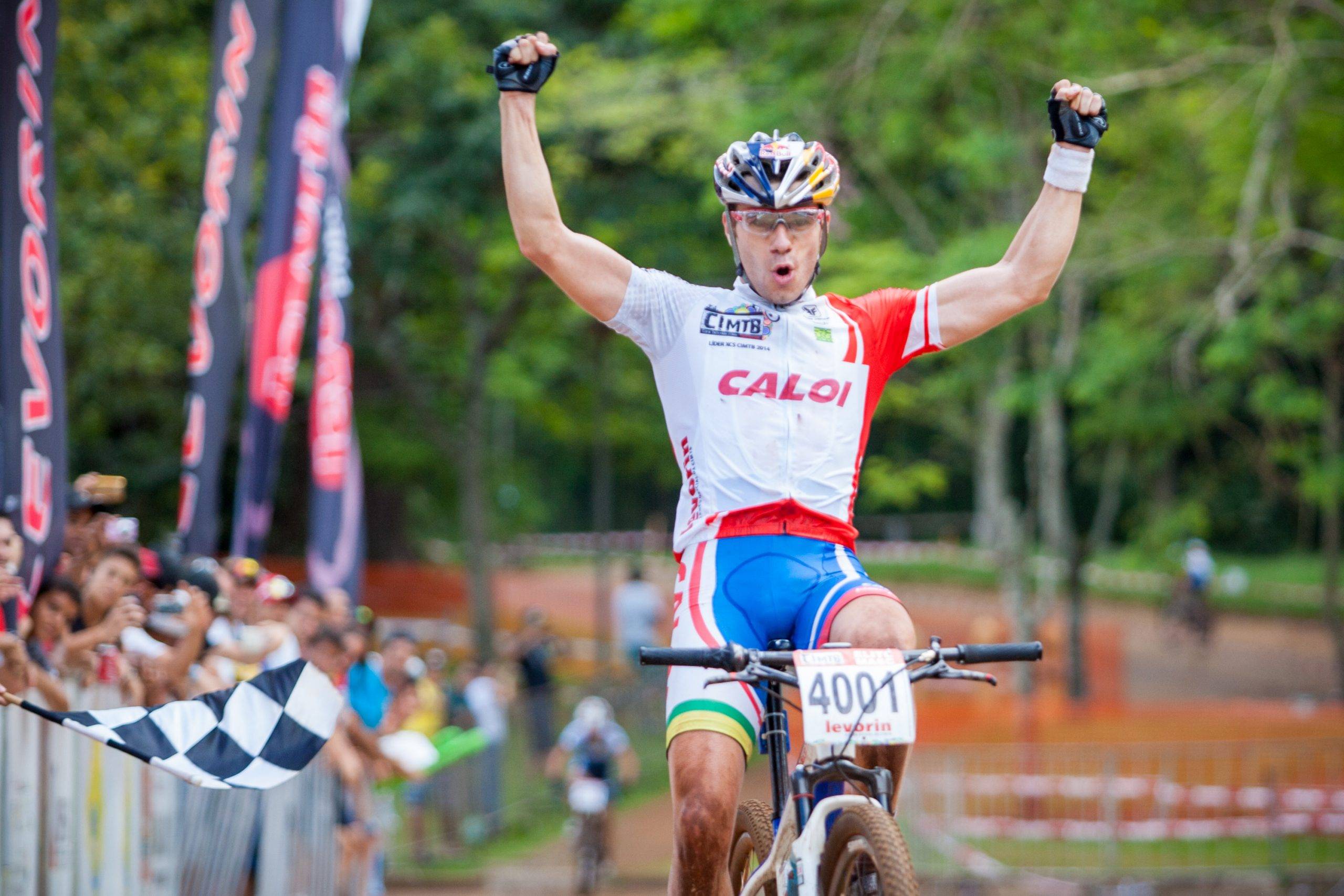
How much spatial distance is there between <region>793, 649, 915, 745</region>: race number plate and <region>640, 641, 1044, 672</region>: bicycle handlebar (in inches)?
2.9

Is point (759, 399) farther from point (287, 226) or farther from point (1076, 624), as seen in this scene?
point (1076, 624)

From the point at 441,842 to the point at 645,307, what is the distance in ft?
39.1

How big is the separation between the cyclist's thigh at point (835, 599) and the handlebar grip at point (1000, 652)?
240 mm

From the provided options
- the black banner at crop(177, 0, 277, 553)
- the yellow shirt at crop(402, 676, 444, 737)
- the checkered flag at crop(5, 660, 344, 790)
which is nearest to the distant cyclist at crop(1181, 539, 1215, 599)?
the yellow shirt at crop(402, 676, 444, 737)

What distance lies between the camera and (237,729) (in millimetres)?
5707

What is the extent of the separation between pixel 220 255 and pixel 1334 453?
14933 millimetres

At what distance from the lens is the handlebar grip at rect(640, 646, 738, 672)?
428 cm

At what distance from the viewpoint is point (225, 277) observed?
33.8 ft

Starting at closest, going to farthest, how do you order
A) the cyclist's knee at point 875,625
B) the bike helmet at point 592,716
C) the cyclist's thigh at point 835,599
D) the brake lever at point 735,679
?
the brake lever at point 735,679 < the cyclist's knee at point 875,625 < the cyclist's thigh at point 835,599 < the bike helmet at point 592,716

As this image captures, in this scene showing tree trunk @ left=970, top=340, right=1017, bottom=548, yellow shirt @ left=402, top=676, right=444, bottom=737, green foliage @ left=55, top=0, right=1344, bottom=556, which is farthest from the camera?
tree trunk @ left=970, top=340, right=1017, bottom=548

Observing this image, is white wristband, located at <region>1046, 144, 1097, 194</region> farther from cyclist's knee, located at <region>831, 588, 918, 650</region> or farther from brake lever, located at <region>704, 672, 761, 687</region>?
A: brake lever, located at <region>704, 672, 761, 687</region>

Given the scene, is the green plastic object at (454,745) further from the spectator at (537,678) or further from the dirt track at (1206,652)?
the dirt track at (1206,652)

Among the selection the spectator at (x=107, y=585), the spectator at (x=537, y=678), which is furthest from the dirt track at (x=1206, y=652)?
the spectator at (x=107, y=585)

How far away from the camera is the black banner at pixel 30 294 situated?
252 inches
